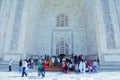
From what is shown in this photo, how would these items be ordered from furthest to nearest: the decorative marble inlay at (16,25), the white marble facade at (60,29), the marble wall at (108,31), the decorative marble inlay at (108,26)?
the decorative marble inlay at (16,25), the white marble facade at (60,29), the decorative marble inlay at (108,26), the marble wall at (108,31)

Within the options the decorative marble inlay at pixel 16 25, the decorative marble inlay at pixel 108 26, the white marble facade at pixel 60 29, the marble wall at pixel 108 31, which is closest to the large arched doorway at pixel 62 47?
the white marble facade at pixel 60 29

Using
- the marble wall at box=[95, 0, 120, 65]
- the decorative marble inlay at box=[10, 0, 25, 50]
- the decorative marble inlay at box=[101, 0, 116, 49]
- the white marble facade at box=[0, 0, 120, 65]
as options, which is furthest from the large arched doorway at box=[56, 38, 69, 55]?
the decorative marble inlay at box=[101, 0, 116, 49]

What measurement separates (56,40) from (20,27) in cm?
517

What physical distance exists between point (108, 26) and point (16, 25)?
27.0 feet

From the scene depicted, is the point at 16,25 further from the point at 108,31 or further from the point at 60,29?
the point at 108,31

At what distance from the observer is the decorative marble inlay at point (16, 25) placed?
13407mm

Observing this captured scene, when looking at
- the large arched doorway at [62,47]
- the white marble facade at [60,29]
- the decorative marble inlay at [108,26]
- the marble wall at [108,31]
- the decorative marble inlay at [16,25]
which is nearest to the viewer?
the marble wall at [108,31]

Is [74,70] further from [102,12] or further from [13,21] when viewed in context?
[13,21]

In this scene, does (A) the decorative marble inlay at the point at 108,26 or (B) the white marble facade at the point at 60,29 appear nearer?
(A) the decorative marble inlay at the point at 108,26

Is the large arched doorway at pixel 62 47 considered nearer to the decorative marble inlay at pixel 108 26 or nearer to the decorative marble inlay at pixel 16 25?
the decorative marble inlay at pixel 16 25

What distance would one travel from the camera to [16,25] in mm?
13992

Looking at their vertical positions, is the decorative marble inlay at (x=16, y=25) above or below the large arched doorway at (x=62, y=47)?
above

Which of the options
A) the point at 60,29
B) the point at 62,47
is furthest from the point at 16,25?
the point at 62,47

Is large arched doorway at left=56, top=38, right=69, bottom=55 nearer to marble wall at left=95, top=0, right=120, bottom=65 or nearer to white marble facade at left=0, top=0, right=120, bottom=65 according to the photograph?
white marble facade at left=0, top=0, right=120, bottom=65
